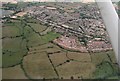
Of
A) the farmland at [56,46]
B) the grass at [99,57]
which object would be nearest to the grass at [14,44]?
the farmland at [56,46]

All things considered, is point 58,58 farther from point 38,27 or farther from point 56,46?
point 38,27

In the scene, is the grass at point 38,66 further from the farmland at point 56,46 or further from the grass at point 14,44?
the grass at point 14,44

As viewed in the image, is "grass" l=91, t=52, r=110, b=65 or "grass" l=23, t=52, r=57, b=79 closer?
"grass" l=23, t=52, r=57, b=79

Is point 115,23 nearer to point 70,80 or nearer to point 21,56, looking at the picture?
point 70,80

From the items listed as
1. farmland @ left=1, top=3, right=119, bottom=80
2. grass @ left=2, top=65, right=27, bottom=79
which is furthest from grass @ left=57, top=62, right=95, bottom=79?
grass @ left=2, top=65, right=27, bottom=79

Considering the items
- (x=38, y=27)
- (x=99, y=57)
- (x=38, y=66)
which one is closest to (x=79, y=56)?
(x=99, y=57)

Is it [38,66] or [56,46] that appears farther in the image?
[56,46]

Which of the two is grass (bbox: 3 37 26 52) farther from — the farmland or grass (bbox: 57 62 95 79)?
grass (bbox: 57 62 95 79)
